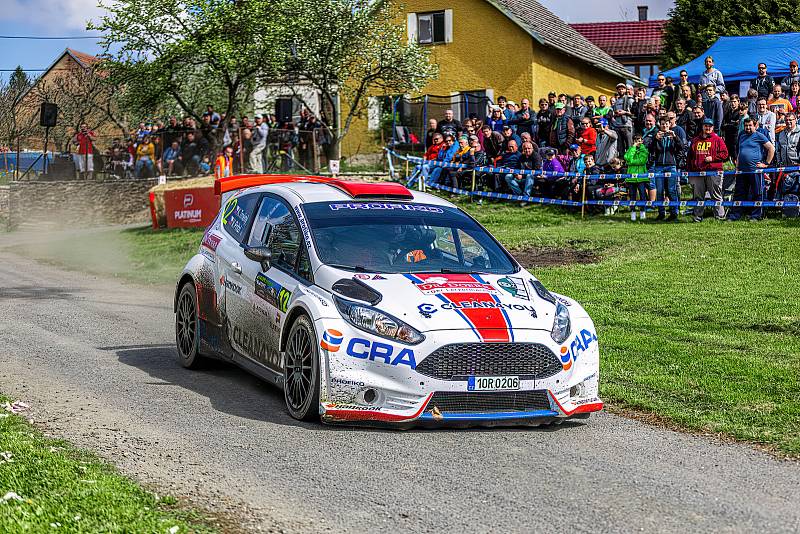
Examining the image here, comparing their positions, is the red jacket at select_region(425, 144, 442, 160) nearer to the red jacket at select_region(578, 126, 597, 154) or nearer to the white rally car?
the red jacket at select_region(578, 126, 597, 154)

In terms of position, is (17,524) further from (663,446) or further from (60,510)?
(663,446)

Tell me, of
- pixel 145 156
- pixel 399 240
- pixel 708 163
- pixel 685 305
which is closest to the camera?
pixel 399 240

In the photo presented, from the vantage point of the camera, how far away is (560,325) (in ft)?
26.7

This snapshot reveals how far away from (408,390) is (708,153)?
598 inches

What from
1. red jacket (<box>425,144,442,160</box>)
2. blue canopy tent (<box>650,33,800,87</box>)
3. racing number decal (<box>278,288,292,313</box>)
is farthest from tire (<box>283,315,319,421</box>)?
blue canopy tent (<box>650,33,800,87</box>)

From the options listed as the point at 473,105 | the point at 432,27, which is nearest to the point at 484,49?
the point at 432,27

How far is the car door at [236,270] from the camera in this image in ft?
30.9

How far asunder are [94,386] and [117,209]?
88.8 ft

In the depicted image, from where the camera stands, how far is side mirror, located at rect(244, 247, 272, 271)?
9047mm

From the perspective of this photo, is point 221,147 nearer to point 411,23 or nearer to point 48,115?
point 48,115

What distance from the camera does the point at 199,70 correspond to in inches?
1615

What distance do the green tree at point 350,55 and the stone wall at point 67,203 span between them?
6310mm

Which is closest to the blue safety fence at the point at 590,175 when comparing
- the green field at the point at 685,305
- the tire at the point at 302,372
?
the green field at the point at 685,305

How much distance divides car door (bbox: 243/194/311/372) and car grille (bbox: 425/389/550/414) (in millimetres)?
1416
